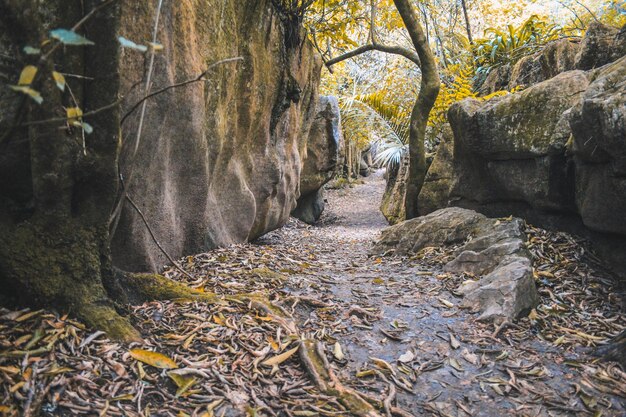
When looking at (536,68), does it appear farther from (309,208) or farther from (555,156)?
(309,208)

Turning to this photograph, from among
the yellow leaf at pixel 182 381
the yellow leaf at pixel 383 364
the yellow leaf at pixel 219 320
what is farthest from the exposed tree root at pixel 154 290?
the yellow leaf at pixel 383 364

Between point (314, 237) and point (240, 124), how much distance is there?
3.42 metres

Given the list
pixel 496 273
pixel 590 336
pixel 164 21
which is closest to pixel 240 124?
pixel 164 21

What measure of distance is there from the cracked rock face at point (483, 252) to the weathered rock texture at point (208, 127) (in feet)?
6.59

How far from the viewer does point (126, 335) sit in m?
2.17

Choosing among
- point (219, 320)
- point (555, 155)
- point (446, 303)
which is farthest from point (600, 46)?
point (219, 320)

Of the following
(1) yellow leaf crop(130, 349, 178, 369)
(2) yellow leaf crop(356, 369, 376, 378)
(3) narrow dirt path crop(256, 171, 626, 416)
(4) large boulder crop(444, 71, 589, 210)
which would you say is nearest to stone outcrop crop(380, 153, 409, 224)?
(4) large boulder crop(444, 71, 589, 210)

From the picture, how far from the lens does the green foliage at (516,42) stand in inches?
299

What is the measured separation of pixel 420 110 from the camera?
7289mm

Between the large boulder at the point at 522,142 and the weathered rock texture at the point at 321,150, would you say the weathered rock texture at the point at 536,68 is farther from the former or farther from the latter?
the weathered rock texture at the point at 321,150

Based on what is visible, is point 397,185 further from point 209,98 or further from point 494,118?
point 209,98

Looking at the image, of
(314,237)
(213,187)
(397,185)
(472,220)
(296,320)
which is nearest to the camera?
(296,320)

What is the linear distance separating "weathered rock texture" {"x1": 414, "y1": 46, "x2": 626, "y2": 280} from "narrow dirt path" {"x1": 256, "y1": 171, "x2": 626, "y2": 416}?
1.31ft

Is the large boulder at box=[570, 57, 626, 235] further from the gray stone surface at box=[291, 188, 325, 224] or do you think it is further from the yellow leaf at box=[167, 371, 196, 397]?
the gray stone surface at box=[291, 188, 325, 224]
